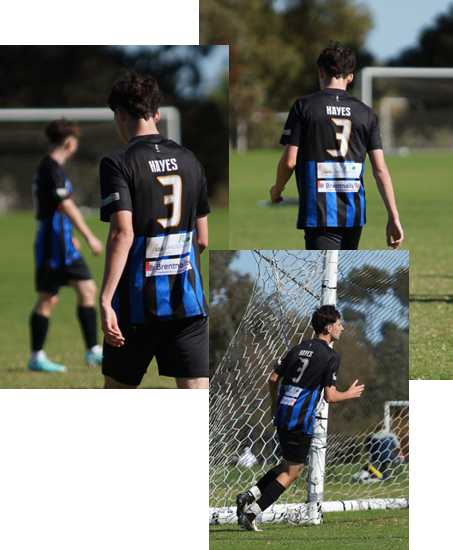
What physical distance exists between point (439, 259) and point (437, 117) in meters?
28.1

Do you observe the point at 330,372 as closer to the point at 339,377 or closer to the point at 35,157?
the point at 339,377

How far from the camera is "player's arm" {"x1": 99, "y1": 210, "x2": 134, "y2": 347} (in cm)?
323

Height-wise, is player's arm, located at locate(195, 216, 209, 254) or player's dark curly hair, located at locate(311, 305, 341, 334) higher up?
player's arm, located at locate(195, 216, 209, 254)

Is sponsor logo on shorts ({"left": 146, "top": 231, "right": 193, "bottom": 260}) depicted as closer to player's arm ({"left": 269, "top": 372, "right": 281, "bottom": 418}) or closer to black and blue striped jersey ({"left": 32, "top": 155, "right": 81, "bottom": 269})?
player's arm ({"left": 269, "top": 372, "right": 281, "bottom": 418})

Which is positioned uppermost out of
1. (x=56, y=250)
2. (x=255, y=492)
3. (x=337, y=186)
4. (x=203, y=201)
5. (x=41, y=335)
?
(x=337, y=186)

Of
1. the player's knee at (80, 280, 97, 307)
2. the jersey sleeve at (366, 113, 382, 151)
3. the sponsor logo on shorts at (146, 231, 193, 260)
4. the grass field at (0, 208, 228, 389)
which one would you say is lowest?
the grass field at (0, 208, 228, 389)

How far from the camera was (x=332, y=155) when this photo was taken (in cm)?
434

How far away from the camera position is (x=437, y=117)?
114 ft

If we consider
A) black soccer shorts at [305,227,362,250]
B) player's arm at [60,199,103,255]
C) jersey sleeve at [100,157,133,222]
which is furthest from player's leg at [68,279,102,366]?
jersey sleeve at [100,157,133,222]

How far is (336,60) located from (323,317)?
5.58 feet

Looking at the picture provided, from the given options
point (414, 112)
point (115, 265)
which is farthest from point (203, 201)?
point (414, 112)

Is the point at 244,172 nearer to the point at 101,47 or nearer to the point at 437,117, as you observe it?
the point at 101,47

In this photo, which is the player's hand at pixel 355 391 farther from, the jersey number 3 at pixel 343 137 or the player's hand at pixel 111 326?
the jersey number 3 at pixel 343 137

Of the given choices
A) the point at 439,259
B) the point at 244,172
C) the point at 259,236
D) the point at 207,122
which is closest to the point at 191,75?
the point at 207,122
